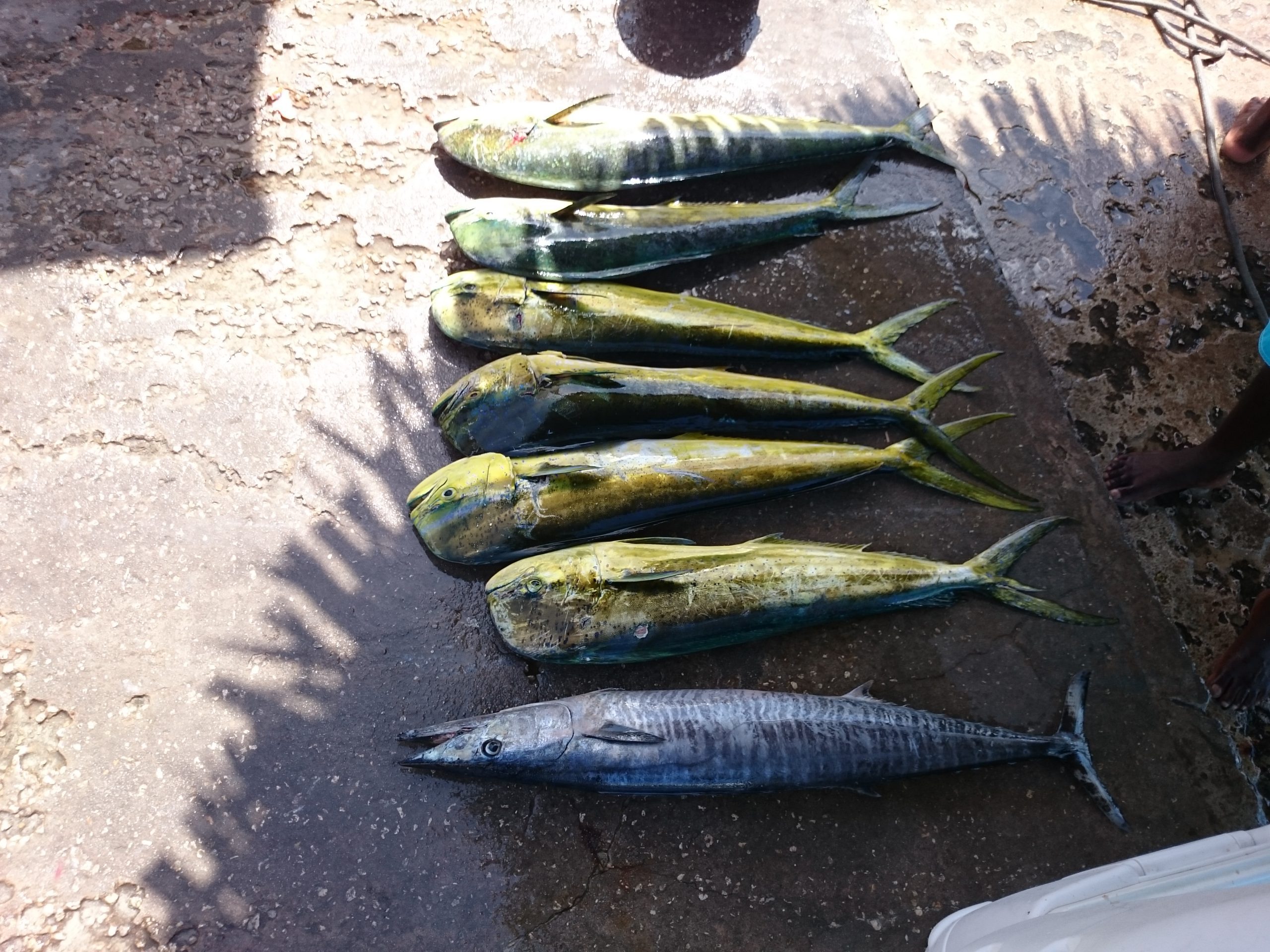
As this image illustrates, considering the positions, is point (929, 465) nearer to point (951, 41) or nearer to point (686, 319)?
point (686, 319)

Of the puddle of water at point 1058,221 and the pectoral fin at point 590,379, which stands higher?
the puddle of water at point 1058,221

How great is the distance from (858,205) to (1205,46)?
2549 millimetres

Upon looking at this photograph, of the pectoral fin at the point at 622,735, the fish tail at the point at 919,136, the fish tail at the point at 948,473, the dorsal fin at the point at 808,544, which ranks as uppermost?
the fish tail at the point at 919,136

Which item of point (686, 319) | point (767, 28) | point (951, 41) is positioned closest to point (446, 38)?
point (767, 28)

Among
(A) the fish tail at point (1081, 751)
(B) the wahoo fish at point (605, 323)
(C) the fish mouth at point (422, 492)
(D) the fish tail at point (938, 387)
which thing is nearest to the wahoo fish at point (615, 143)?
(B) the wahoo fish at point (605, 323)

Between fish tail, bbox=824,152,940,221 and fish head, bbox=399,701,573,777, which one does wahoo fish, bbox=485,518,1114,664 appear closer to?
fish head, bbox=399,701,573,777

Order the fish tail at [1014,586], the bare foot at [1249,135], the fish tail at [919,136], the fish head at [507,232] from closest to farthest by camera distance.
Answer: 1. the fish tail at [1014,586]
2. the fish head at [507,232]
3. the fish tail at [919,136]
4. the bare foot at [1249,135]

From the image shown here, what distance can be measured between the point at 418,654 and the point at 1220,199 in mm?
4489

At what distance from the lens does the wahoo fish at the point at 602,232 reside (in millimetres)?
3117

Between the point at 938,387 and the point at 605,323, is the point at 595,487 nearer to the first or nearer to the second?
the point at 605,323

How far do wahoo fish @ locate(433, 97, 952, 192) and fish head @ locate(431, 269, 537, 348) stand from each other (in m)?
0.59

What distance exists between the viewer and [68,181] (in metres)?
3.24

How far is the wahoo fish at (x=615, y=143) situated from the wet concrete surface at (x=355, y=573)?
162 mm

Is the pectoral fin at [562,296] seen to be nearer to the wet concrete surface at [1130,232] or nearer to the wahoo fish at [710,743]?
the wahoo fish at [710,743]
